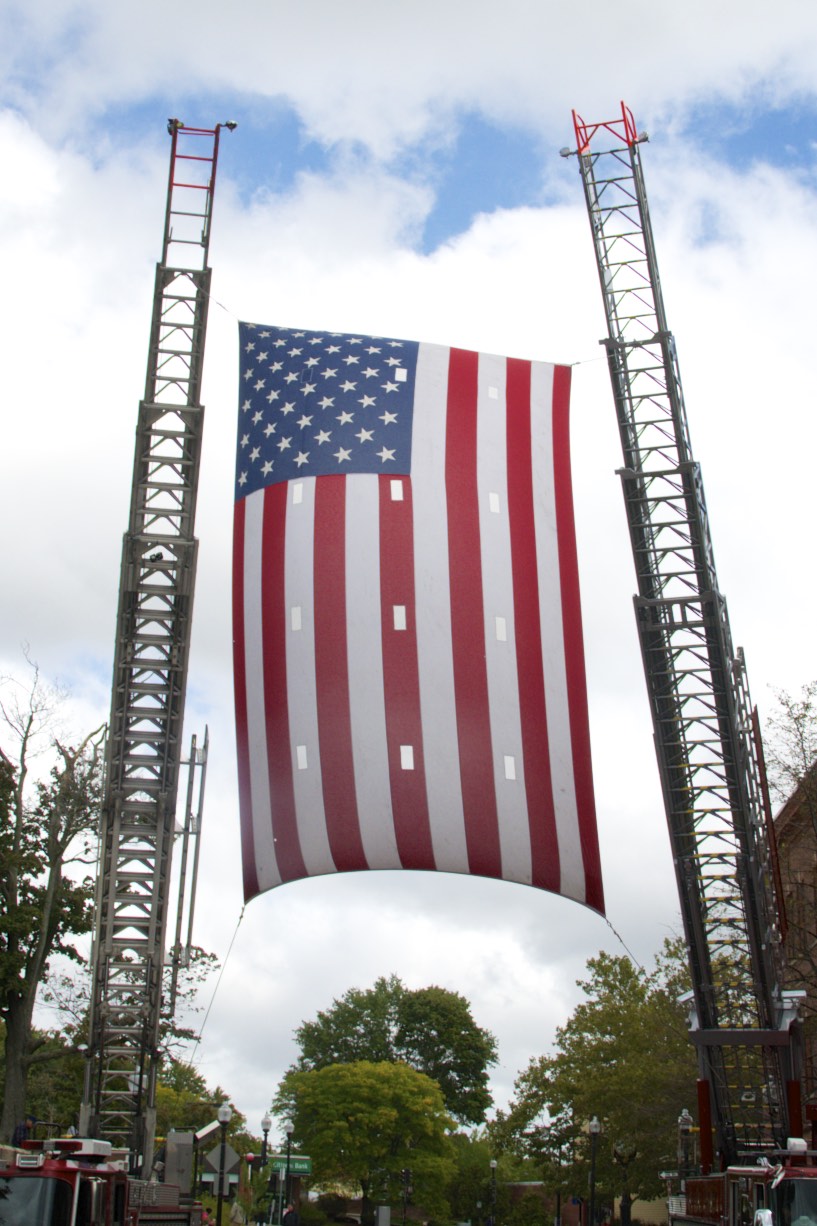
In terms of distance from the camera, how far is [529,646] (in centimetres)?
2053

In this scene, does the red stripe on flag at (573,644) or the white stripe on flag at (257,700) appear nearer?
the red stripe on flag at (573,644)

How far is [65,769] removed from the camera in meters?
32.0

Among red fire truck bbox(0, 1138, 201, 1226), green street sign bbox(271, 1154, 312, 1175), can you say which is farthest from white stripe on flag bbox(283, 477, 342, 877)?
green street sign bbox(271, 1154, 312, 1175)

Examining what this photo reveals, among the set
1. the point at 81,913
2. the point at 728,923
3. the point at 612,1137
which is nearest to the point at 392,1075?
the point at 612,1137

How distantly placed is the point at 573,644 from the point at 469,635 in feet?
5.76

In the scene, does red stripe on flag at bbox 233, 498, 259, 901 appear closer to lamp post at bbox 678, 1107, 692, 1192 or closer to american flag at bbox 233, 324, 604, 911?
american flag at bbox 233, 324, 604, 911

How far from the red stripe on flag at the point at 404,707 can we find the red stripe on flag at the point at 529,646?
1.62 metres

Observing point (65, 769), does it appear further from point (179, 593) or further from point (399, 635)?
point (399, 635)

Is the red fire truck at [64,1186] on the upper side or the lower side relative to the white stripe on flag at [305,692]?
lower

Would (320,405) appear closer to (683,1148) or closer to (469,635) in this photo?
(469,635)

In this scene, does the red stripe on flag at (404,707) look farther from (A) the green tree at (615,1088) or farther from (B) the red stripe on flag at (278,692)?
(A) the green tree at (615,1088)

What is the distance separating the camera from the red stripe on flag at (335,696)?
20.1 meters

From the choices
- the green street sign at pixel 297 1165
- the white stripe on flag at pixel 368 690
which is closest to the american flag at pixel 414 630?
the white stripe on flag at pixel 368 690

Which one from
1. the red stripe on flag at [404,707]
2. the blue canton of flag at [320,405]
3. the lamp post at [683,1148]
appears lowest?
the lamp post at [683,1148]
